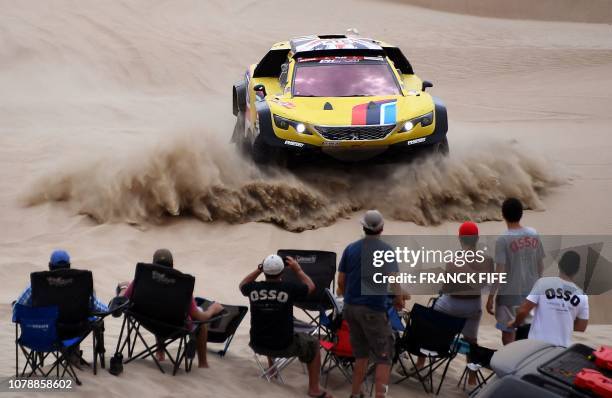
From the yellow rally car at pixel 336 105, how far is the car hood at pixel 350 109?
0.01 metres

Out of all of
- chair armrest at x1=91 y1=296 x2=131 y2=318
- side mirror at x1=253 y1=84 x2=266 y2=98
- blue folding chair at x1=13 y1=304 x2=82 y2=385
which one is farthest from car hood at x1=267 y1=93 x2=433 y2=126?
blue folding chair at x1=13 y1=304 x2=82 y2=385

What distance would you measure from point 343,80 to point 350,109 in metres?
0.91

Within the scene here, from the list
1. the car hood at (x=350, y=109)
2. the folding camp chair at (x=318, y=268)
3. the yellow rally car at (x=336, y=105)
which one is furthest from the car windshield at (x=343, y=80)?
the folding camp chair at (x=318, y=268)

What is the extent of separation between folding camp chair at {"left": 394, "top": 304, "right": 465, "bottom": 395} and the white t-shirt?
0.81m

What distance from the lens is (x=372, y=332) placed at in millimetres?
7824

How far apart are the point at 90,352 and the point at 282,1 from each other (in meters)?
29.1

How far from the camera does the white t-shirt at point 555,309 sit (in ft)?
24.8

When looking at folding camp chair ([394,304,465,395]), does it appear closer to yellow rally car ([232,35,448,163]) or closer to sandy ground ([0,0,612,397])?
sandy ground ([0,0,612,397])

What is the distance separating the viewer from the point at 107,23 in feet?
93.7

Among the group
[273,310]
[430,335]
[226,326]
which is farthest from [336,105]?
[273,310]

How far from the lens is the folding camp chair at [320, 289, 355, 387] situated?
8258mm

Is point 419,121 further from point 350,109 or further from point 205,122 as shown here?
point 205,122

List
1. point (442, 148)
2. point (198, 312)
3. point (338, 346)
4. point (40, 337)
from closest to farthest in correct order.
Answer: point (40, 337), point (198, 312), point (338, 346), point (442, 148)

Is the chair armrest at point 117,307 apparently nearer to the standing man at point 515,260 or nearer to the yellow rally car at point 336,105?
the standing man at point 515,260
